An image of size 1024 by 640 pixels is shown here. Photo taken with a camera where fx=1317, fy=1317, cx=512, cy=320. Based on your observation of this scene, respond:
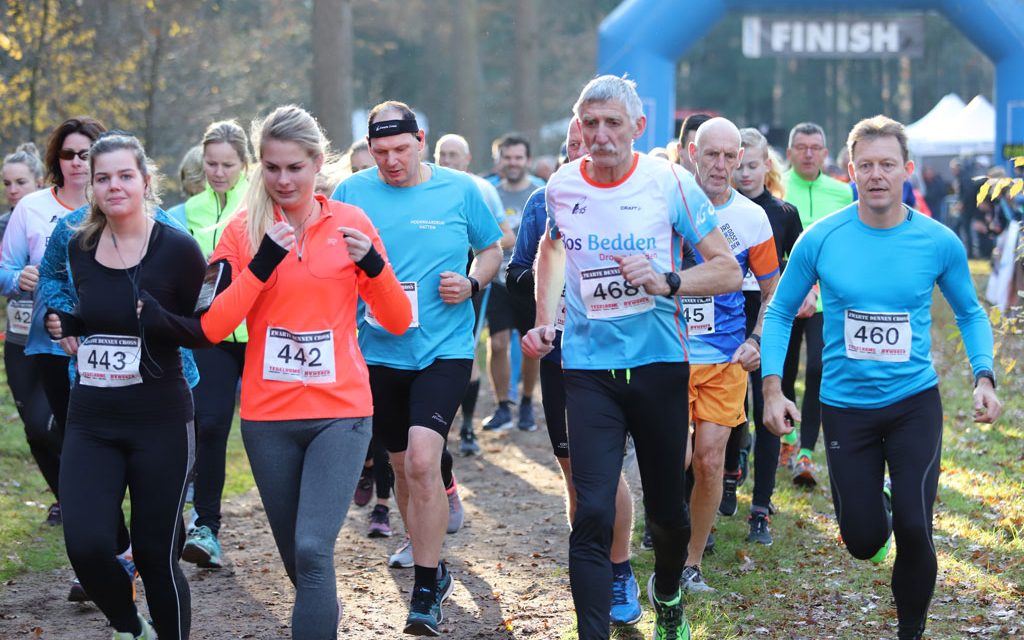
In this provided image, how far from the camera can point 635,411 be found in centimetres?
463

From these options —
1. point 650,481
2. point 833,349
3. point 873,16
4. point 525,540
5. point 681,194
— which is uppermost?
point 873,16

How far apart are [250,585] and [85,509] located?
2250 millimetres

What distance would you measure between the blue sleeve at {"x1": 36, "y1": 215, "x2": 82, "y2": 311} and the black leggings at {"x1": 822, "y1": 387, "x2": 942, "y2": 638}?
2.84m

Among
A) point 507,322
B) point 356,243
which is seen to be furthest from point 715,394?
point 507,322

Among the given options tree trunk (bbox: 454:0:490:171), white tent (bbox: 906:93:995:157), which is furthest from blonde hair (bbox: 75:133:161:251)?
white tent (bbox: 906:93:995:157)

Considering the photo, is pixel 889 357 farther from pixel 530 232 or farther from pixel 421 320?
pixel 421 320

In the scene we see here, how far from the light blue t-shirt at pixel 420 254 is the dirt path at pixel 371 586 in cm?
119

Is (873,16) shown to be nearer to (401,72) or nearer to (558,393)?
(558,393)

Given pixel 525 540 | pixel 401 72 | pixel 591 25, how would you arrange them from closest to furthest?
pixel 525 540
pixel 401 72
pixel 591 25

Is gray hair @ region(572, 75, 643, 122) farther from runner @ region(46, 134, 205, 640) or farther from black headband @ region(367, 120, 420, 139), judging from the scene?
runner @ region(46, 134, 205, 640)

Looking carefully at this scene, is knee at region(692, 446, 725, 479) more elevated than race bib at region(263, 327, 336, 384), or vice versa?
race bib at region(263, 327, 336, 384)

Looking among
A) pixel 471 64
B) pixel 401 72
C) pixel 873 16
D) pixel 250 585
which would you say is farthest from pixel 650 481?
pixel 401 72

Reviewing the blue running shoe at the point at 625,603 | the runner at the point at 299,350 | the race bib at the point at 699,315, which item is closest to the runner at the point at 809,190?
the race bib at the point at 699,315

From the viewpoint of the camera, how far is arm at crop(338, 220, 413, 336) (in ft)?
14.2
